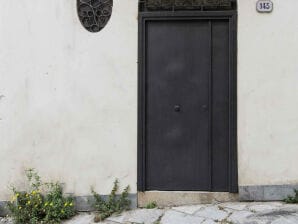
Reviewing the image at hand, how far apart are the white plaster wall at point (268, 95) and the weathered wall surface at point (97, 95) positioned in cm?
1

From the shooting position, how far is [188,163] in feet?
21.5

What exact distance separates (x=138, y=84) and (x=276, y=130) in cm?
203

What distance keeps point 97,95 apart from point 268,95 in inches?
94.6

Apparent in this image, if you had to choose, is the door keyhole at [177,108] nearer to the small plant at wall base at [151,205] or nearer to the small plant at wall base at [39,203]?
the small plant at wall base at [151,205]

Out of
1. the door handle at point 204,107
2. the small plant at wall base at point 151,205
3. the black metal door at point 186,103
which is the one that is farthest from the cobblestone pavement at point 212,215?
the door handle at point 204,107

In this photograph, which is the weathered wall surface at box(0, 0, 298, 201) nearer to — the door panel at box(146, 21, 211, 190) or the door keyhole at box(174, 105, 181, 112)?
the door panel at box(146, 21, 211, 190)

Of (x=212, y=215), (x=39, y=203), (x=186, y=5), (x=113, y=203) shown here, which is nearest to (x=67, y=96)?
(x=39, y=203)

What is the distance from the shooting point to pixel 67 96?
6555 millimetres

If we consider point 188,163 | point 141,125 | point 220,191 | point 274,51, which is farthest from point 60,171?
point 274,51

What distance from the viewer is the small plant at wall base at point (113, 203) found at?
6.35 metres

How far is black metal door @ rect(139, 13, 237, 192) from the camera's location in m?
6.47

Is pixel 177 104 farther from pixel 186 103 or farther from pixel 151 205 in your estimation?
pixel 151 205

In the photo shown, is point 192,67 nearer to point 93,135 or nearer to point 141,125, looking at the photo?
point 141,125

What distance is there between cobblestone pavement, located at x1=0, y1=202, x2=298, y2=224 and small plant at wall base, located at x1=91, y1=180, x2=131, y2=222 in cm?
13
